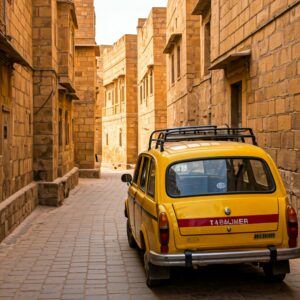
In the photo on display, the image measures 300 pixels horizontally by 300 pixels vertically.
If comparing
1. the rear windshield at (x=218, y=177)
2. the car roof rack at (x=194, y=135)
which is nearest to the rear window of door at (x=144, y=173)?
the car roof rack at (x=194, y=135)

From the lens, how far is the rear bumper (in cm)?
489

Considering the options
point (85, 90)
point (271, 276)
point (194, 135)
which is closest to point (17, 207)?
point (194, 135)

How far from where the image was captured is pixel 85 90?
80.3 ft

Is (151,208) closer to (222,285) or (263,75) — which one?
(222,285)

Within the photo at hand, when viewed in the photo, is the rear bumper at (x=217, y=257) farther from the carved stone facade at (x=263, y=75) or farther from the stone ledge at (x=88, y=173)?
the stone ledge at (x=88, y=173)

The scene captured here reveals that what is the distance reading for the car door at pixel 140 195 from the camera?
6.08 m

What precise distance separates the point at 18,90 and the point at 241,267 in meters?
6.39

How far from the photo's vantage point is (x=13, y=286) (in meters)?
5.71

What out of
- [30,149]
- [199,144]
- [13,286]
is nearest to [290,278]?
[199,144]

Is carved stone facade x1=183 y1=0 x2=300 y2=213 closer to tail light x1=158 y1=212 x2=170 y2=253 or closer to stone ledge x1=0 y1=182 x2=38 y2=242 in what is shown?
tail light x1=158 y1=212 x2=170 y2=253

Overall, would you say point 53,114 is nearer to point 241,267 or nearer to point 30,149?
point 30,149

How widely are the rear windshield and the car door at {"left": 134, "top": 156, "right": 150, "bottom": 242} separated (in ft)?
2.34

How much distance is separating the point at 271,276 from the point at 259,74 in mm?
5123

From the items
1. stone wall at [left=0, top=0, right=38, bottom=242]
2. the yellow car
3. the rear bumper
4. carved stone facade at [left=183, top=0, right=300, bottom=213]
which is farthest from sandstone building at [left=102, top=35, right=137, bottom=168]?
the rear bumper
